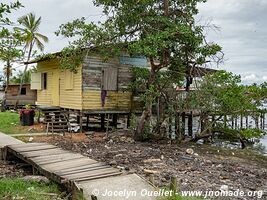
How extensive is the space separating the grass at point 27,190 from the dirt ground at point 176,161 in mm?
1916

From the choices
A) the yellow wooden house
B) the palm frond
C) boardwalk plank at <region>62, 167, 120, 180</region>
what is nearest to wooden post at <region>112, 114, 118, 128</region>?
the yellow wooden house

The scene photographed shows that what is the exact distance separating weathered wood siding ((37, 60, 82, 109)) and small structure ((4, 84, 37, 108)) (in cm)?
908

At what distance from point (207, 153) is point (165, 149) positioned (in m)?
1.57

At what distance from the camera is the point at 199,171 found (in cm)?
818

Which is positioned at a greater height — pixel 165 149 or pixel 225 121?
pixel 225 121

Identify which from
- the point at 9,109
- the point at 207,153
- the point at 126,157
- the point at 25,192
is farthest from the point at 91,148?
the point at 9,109

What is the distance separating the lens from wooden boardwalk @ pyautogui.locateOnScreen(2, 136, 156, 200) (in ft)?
18.6

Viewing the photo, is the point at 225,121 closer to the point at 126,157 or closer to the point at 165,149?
the point at 165,149

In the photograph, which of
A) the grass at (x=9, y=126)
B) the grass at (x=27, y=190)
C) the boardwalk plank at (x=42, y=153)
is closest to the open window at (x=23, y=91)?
the grass at (x=9, y=126)

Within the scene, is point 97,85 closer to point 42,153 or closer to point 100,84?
point 100,84

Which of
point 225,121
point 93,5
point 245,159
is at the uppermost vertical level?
point 93,5

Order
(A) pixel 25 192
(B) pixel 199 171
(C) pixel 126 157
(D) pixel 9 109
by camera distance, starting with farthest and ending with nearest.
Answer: (D) pixel 9 109 → (C) pixel 126 157 → (B) pixel 199 171 → (A) pixel 25 192

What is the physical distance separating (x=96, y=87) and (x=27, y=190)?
9512 mm

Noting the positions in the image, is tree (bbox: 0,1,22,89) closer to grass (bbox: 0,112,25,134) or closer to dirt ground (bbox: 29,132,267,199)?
dirt ground (bbox: 29,132,267,199)
